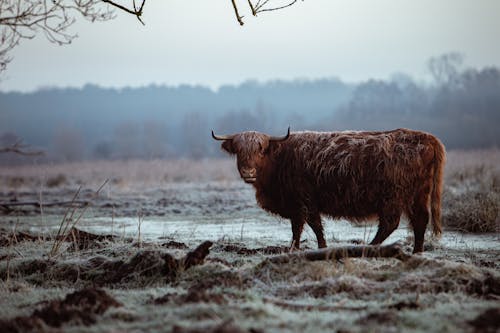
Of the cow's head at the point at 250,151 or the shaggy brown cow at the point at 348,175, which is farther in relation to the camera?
the cow's head at the point at 250,151

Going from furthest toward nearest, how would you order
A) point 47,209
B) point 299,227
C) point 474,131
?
point 474,131, point 47,209, point 299,227

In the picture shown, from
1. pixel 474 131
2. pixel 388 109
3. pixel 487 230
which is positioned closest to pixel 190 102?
pixel 388 109

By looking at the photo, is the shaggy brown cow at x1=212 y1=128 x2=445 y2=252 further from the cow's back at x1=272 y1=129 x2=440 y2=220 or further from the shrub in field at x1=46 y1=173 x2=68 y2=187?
the shrub in field at x1=46 y1=173 x2=68 y2=187

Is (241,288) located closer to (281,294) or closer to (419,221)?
(281,294)

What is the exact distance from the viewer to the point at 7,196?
2102cm

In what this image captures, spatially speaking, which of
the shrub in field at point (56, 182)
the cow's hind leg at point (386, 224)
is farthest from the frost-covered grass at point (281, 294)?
the shrub in field at point (56, 182)

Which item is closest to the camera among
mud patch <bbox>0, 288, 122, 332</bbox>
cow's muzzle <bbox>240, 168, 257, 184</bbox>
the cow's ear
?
mud patch <bbox>0, 288, 122, 332</bbox>

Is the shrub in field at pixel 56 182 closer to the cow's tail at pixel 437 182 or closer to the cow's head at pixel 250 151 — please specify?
the cow's head at pixel 250 151

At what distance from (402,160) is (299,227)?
5.91 feet

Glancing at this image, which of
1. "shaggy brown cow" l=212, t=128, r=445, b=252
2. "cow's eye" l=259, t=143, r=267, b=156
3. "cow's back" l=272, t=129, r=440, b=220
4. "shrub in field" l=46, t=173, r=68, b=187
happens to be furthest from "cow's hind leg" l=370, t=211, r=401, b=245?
"shrub in field" l=46, t=173, r=68, b=187

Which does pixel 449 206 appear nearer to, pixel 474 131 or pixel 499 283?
pixel 499 283

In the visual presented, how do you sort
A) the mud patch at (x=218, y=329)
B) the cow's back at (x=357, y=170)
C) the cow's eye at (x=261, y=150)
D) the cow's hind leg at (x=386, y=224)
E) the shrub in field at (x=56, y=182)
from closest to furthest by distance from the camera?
the mud patch at (x=218, y=329) → the cow's back at (x=357, y=170) → the cow's hind leg at (x=386, y=224) → the cow's eye at (x=261, y=150) → the shrub in field at (x=56, y=182)

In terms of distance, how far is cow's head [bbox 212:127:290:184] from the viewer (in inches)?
353

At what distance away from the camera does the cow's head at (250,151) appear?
897 cm
